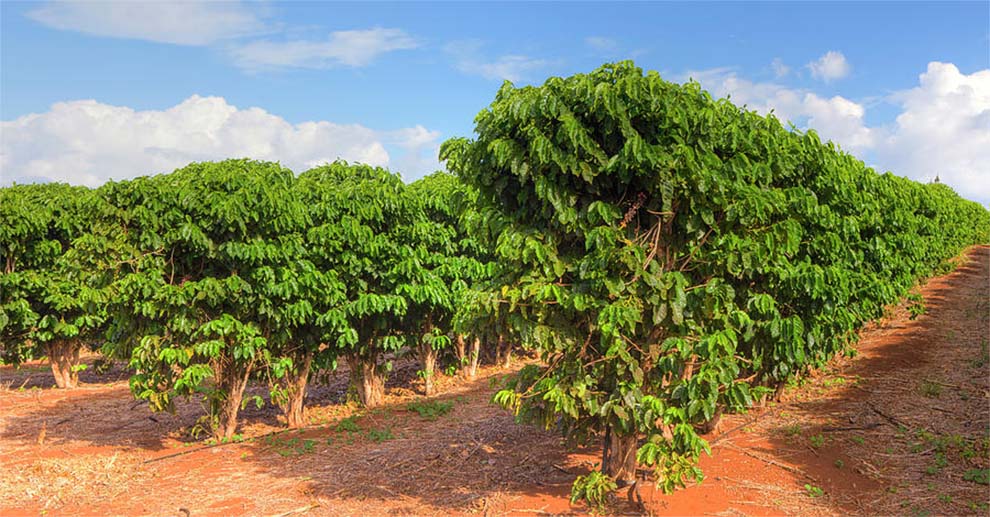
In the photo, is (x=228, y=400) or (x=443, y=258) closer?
(x=228, y=400)

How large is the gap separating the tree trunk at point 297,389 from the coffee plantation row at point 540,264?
0.16 ft

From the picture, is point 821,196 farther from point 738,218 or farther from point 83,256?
point 83,256

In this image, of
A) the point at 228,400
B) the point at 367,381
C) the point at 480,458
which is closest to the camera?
the point at 480,458

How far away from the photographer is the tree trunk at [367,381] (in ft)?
40.2

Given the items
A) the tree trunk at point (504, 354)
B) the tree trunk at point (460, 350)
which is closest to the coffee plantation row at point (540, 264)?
the tree trunk at point (460, 350)

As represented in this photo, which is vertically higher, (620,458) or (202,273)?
(202,273)

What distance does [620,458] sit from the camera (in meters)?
6.69

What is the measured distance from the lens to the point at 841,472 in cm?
757

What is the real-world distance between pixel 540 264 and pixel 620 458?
2236mm

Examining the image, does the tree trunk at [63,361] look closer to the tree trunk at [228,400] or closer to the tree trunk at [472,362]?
the tree trunk at [228,400]

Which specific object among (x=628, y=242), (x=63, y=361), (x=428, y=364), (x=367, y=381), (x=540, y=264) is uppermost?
(x=628, y=242)

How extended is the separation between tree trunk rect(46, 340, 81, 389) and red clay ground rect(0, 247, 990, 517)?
217 cm

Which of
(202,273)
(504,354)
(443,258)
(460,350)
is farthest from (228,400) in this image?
(504,354)

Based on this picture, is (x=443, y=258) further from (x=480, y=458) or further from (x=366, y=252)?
(x=480, y=458)
